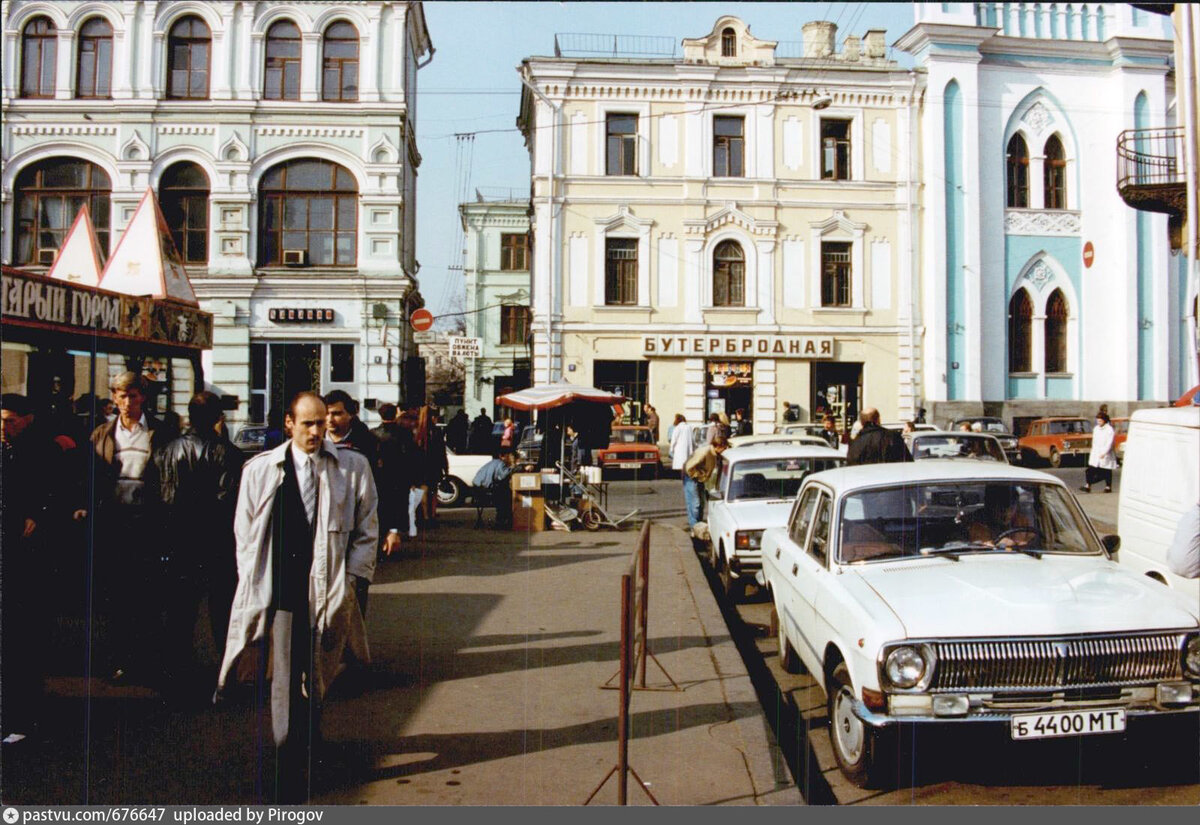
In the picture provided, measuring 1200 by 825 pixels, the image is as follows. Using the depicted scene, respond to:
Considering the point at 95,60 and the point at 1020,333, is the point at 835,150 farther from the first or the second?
the point at 95,60

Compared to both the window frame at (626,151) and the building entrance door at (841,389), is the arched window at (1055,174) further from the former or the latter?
the window frame at (626,151)

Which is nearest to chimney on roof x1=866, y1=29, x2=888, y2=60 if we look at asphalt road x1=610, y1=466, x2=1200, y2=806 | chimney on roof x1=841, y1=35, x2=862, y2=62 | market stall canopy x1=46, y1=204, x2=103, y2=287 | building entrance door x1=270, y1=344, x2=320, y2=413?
chimney on roof x1=841, y1=35, x2=862, y2=62

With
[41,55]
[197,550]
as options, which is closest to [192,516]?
[197,550]

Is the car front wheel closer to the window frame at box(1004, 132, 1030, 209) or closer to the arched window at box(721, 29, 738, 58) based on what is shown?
the arched window at box(721, 29, 738, 58)

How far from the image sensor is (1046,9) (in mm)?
27203

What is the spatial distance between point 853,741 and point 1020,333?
27.7 meters

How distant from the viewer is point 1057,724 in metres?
4.32

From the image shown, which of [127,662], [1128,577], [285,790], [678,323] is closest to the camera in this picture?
[285,790]

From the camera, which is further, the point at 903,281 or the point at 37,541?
the point at 903,281

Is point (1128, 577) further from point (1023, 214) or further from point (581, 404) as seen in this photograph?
point (1023, 214)

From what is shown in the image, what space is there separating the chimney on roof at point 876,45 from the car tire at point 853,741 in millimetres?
29932

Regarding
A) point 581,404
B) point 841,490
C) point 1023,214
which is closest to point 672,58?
point 1023,214

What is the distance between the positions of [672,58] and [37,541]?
2643 centimetres

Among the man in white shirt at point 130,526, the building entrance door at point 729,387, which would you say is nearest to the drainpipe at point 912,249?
the building entrance door at point 729,387
